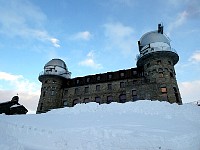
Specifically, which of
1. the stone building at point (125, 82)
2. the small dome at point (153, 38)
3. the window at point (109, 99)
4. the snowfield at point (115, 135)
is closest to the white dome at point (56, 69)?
the stone building at point (125, 82)

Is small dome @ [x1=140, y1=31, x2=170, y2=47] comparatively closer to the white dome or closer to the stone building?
the stone building

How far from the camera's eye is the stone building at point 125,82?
28.3 meters

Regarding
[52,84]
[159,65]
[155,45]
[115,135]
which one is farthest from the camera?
[52,84]

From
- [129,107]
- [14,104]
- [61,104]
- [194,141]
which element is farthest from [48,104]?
[194,141]

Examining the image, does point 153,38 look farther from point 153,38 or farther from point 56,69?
point 56,69

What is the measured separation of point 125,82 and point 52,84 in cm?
1517

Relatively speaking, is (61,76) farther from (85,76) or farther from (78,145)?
(78,145)

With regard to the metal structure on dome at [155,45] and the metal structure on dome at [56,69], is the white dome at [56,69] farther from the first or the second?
the metal structure on dome at [155,45]

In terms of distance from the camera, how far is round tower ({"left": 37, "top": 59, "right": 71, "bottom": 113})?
3538 centimetres

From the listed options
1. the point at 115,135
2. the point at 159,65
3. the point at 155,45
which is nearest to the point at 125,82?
the point at 159,65

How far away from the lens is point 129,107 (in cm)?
1956

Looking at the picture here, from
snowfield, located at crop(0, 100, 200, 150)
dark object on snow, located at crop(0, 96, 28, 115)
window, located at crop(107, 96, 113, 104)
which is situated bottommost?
snowfield, located at crop(0, 100, 200, 150)

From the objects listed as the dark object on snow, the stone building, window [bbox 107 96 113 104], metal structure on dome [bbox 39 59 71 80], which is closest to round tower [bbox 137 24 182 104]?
the stone building

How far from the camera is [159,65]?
3034 centimetres
